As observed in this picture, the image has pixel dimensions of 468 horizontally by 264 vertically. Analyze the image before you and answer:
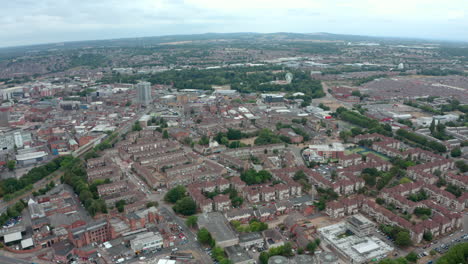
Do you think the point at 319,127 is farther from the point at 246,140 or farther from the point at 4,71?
the point at 4,71

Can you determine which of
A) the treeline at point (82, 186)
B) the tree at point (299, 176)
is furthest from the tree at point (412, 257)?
the treeline at point (82, 186)

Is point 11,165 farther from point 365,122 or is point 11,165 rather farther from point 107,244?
point 365,122

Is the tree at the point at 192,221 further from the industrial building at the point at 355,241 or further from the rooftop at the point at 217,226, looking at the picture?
the industrial building at the point at 355,241

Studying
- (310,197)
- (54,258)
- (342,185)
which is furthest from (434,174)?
(54,258)

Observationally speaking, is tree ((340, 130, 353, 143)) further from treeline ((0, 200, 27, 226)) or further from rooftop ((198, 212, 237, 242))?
treeline ((0, 200, 27, 226))

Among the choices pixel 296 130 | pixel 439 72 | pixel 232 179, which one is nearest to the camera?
pixel 232 179

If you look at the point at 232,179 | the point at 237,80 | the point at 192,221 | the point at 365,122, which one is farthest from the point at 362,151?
the point at 237,80
